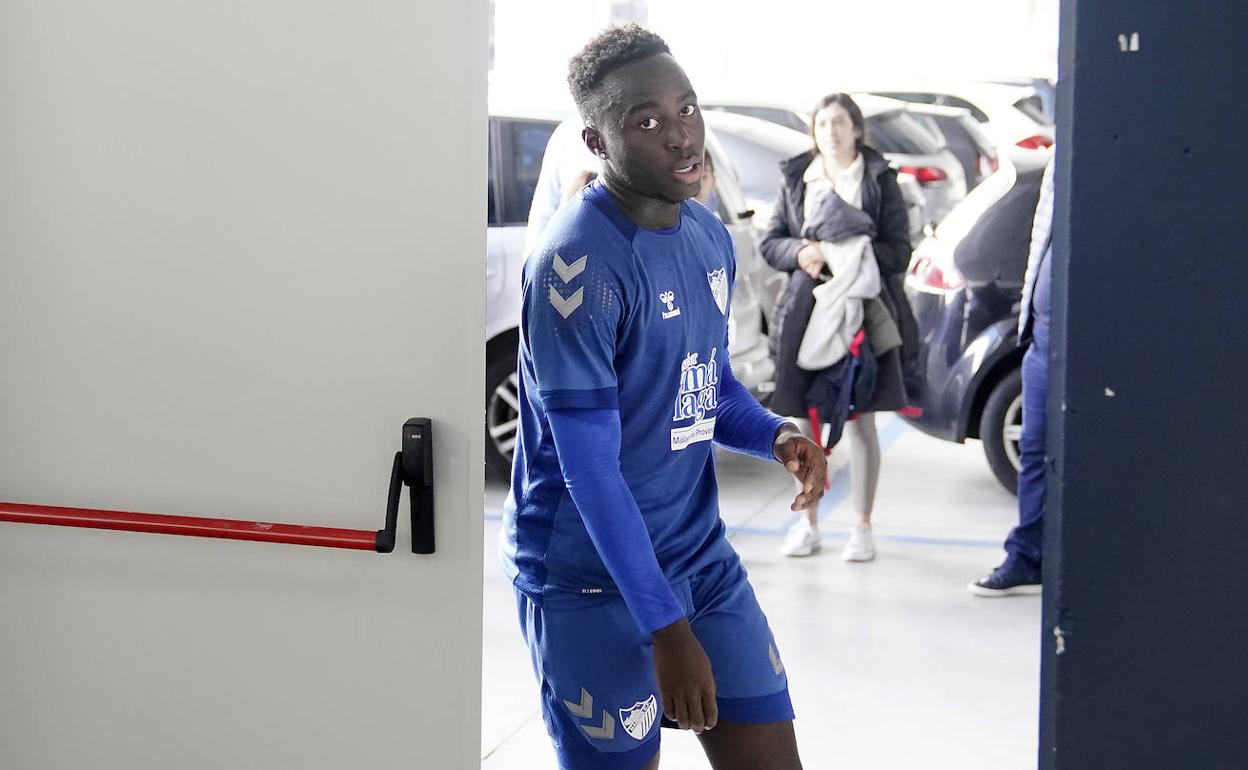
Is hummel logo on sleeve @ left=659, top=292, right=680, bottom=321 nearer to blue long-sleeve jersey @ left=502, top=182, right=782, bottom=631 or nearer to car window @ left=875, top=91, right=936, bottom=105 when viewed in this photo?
blue long-sleeve jersey @ left=502, top=182, right=782, bottom=631

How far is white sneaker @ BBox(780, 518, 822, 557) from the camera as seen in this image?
5.90m

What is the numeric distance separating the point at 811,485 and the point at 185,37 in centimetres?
120

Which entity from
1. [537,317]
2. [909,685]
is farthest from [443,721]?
[909,685]

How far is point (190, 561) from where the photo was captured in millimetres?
2141

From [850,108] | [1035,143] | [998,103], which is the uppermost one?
[998,103]

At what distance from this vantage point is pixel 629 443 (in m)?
2.32

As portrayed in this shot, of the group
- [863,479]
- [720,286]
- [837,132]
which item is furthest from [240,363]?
[863,479]

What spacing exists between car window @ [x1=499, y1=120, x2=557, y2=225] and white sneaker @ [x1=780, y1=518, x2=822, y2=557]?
2.05 metres

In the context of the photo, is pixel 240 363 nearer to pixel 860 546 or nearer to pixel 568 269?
pixel 568 269

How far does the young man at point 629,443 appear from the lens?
2.16 m

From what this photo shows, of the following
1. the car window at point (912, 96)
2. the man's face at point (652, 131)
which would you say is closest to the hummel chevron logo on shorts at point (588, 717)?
the man's face at point (652, 131)

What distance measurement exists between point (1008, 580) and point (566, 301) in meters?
3.61

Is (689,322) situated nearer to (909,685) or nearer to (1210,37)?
(1210,37)

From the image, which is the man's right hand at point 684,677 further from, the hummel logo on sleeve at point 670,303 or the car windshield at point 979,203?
the car windshield at point 979,203
